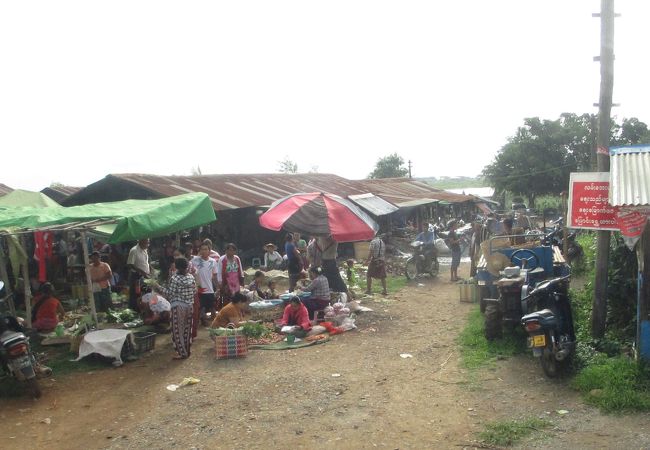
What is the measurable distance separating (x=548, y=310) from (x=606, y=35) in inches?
145

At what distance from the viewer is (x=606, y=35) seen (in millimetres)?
6863

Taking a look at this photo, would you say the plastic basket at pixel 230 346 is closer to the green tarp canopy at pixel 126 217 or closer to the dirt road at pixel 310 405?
the dirt road at pixel 310 405

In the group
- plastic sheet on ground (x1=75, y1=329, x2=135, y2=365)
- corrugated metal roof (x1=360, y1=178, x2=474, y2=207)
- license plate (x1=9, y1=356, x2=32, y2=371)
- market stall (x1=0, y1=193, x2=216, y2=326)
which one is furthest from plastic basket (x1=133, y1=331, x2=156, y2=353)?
corrugated metal roof (x1=360, y1=178, x2=474, y2=207)

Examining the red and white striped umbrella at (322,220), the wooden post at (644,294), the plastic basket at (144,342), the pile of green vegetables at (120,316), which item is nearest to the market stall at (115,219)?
the plastic basket at (144,342)

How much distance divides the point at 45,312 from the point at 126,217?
2.73 metres

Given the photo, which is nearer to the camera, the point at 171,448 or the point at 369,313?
the point at 171,448

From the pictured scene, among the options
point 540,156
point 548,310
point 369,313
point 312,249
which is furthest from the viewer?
point 540,156

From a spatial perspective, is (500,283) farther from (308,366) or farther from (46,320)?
(46,320)

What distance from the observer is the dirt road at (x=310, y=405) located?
5.00 m

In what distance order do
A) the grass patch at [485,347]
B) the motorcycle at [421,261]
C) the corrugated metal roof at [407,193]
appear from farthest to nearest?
1. the corrugated metal roof at [407,193]
2. the motorcycle at [421,261]
3. the grass patch at [485,347]

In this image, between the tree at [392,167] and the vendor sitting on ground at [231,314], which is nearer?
the vendor sitting on ground at [231,314]

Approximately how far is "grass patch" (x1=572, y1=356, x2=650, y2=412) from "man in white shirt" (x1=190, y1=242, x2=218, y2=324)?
6.36 meters

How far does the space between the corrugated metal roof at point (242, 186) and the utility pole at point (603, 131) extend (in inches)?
438

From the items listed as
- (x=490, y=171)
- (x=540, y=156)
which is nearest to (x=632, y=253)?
(x=540, y=156)
